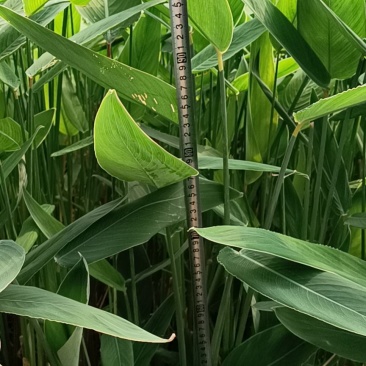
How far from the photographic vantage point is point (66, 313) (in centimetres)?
31

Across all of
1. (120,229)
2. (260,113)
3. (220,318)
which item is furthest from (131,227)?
(260,113)

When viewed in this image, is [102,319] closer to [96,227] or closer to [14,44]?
[96,227]

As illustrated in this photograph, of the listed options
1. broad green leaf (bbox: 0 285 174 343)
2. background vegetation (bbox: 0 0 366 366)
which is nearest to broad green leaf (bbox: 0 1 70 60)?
background vegetation (bbox: 0 0 366 366)

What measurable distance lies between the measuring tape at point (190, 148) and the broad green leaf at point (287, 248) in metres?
0.08

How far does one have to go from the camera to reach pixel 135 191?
508mm

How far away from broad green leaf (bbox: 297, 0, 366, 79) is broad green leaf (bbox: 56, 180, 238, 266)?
154 mm

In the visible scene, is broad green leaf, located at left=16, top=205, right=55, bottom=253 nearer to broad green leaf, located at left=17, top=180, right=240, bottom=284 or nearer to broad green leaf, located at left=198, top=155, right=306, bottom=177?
broad green leaf, located at left=17, top=180, right=240, bottom=284

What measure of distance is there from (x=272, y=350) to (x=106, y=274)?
6.0 inches

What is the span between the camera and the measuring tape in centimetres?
38

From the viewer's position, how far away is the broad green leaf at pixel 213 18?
0.38 meters

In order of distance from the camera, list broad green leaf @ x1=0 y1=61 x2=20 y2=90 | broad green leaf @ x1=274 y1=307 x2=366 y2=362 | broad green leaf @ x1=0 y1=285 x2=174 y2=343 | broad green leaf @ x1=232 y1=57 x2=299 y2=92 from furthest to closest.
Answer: broad green leaf @ x1=232 y1=57 x2=299 y2=92 < broad green leaf @ x1=0 y1=61 x2=20 y2=90 < broad green leaf @ x1=274 y1=307 x2=366 y2=362 < broad green leaf @ x1=0 y1=285 x2=174 y2=343

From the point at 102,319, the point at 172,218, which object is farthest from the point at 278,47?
the point at 102,319

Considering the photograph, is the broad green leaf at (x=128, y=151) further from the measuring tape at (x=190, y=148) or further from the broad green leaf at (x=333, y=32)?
the broad green leaf at (x=333, y=32)

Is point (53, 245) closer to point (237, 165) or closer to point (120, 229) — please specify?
point (120, 229)
